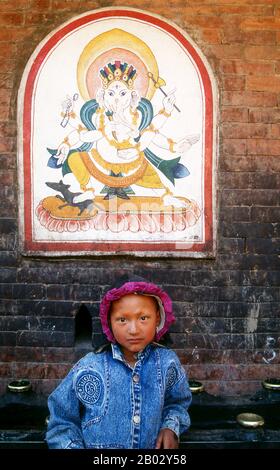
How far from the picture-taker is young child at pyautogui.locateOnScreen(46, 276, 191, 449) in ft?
7.79

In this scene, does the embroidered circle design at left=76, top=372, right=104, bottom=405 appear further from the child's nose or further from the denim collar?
the child's nose

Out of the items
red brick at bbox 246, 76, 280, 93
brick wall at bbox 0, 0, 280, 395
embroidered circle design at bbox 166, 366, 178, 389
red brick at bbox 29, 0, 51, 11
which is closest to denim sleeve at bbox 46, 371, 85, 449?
embroidered circle design at bbox 166, 366, 178, 389

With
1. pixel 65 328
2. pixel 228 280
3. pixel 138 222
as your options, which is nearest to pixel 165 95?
pixel 138 222

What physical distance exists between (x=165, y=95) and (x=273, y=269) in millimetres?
A: 1704

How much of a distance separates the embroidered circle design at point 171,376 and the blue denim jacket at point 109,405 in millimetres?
35

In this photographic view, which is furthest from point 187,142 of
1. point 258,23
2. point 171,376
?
point 171,376

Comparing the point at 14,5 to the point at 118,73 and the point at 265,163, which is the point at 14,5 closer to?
the point at 118,73

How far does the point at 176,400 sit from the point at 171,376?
0.50 ft

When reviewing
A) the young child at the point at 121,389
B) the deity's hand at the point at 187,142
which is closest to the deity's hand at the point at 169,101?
the deity's hand at the point at 187,142

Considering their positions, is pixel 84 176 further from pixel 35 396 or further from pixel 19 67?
pixel 35 396

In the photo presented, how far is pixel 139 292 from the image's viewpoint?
7.93 ft

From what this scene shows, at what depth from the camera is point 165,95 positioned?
439cm

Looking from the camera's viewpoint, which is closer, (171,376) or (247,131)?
(171,376)
